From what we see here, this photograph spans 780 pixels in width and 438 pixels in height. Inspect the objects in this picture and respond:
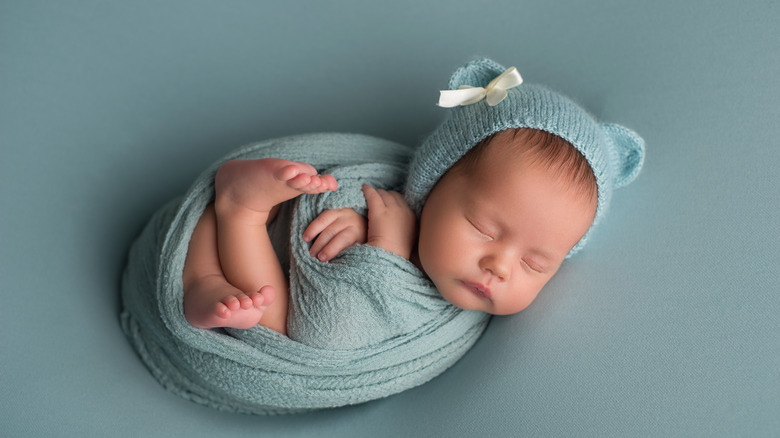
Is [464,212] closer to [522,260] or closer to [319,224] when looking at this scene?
[522,260]

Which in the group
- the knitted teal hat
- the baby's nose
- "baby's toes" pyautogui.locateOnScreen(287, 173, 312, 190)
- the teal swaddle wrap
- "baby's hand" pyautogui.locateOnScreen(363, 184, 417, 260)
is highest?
the knitted teal hat

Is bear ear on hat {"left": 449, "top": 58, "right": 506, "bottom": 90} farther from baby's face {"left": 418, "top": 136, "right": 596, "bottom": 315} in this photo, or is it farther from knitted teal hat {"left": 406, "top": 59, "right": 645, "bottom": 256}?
baby's face {"left": 418, "top": 136, "right": 596, "bottom": 315}

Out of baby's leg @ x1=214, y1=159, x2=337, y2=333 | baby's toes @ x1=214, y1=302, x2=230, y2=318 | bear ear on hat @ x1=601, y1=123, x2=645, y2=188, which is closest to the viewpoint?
baby's toes @ x1=214, y1=302, x2=230, y2=318

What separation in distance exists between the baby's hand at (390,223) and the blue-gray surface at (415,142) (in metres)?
0.27

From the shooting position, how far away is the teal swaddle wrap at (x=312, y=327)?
1.11m

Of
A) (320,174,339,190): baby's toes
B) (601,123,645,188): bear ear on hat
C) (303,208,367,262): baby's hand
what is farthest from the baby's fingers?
(601,123,645,188): bear ear on hat

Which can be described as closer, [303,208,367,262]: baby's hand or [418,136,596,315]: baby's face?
[418,136,596,315]: baby's face

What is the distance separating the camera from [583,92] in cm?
147

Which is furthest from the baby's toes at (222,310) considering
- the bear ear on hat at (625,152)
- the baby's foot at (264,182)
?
the bear ear on hat at (625,152)

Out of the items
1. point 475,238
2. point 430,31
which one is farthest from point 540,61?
point 475,238

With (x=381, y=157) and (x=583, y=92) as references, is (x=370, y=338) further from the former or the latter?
(x=583, y=92)

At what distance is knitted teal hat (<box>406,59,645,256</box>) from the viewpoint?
1078 millimetres

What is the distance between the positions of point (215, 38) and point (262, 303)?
3.23 ft

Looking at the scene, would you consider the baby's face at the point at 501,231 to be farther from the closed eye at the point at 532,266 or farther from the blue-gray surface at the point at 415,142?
the blue-gray surface at the point at 415,142
